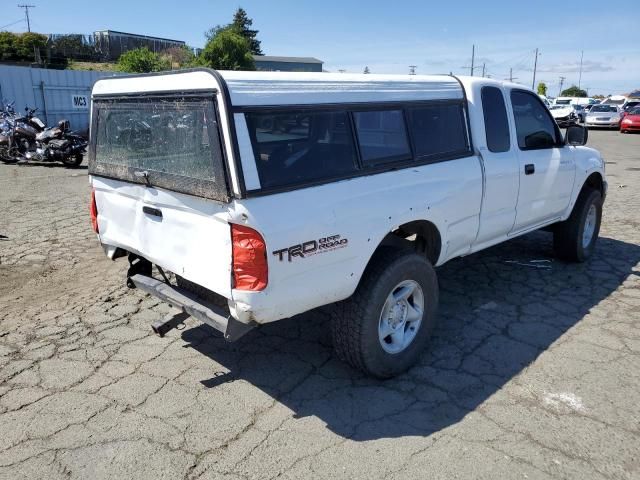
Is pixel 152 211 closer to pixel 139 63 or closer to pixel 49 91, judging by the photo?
pixel 49 91

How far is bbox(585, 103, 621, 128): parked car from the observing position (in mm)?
28375

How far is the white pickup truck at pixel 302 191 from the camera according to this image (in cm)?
279

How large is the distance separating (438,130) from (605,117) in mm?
29140

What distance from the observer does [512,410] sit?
326 centimetres

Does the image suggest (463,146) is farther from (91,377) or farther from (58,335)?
(58,335)

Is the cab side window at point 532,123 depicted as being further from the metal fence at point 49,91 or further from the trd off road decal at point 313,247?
the metal fence at point 49,91

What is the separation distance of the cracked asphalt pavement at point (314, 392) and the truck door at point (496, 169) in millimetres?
796

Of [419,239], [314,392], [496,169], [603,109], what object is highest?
[603,109]

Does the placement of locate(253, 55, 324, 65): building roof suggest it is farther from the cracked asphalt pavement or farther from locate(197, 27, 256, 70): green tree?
the cracked asphalt pavement

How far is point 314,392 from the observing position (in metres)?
3.49

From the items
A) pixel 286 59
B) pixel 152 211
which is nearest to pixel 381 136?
pixel 152 211

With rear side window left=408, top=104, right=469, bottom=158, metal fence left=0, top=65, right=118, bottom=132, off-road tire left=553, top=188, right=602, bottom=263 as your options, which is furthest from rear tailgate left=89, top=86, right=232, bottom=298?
metal fence left=0, top=65, right=118, bottom=132

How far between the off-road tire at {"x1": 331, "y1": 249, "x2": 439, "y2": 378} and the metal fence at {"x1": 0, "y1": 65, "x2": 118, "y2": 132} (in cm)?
1750

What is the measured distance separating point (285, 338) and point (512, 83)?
3.13 m
